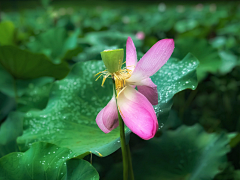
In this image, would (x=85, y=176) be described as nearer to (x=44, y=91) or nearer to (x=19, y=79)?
(x=44, y=91)

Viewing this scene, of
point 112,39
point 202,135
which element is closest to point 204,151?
point 202,135

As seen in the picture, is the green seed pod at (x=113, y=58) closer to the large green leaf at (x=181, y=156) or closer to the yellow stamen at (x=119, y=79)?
the yellow stamen at (x=119, y=79)

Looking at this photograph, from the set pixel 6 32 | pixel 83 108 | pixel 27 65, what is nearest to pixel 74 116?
pixel 83 108

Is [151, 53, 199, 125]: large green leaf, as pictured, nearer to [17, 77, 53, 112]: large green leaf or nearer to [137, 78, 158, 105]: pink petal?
[137, 78, 158, 105]: pink petal

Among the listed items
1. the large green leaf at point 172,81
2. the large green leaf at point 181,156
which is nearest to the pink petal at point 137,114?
the large green leaf at point 172,81

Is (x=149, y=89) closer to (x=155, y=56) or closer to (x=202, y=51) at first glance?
(x=155, y=56)

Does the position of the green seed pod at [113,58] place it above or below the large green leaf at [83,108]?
above
